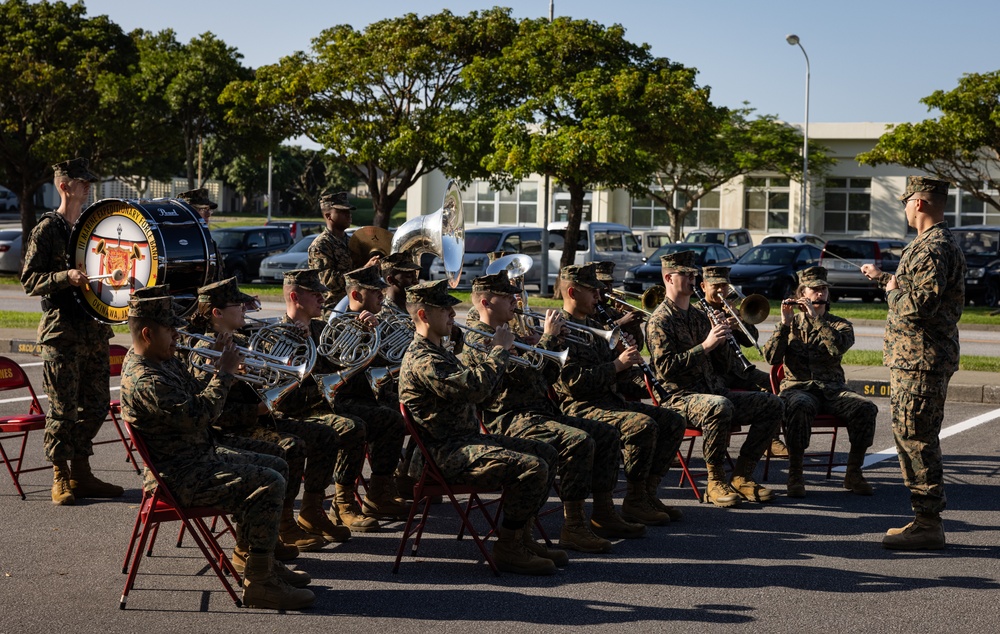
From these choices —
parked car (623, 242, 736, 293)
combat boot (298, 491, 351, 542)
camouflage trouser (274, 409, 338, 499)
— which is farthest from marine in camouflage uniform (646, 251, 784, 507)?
parked car (623, 242, 736, 293)

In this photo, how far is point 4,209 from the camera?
70688 millimetres

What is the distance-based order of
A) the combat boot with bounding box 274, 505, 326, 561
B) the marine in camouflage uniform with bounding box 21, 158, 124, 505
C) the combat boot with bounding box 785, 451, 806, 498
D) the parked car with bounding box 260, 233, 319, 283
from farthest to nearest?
1. the parked car with bounding box 260, 233, 319, 283
2. the combat boot with bounding box 785, 451, 806, 498
3. the marine in camouflage uniform with bounding box 21, 158, 124, 505
4. the combat boot with bounding box 274, 505, 326, 561

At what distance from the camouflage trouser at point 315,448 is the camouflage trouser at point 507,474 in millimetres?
923

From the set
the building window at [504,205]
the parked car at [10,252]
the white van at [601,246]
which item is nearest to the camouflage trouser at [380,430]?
the white van at [601,246]

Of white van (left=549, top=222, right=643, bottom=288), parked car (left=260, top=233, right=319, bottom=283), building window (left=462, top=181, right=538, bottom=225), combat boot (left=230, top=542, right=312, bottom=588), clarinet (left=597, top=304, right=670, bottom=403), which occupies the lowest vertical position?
combat boot (left=230, top=542, right=312, bottom=588)

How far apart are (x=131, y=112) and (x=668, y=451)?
1054 inches

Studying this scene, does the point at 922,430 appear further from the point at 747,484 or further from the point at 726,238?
the point at 726,238

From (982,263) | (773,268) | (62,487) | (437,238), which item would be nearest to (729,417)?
(437,238)

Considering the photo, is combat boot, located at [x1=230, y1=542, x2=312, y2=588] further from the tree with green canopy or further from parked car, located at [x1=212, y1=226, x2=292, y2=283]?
parked car, located at [x1=212, y1=226, x2=292, y2=283]

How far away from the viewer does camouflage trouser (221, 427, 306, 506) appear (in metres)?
6.64

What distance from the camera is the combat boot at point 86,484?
8.31 meters

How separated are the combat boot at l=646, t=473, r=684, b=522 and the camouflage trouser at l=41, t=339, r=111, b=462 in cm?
396

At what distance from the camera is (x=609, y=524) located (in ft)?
24.6

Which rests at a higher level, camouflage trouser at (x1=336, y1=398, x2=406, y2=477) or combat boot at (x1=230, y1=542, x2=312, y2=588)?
camouflage trouser at (x1=336, y1=398, x2=406, y2=477)
